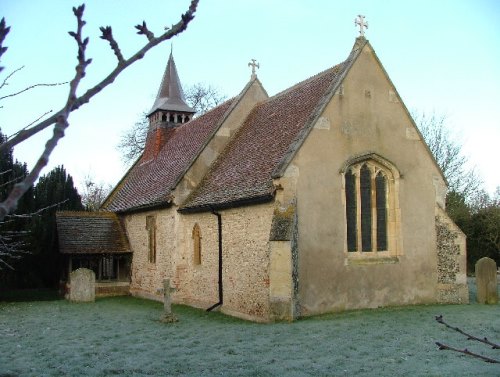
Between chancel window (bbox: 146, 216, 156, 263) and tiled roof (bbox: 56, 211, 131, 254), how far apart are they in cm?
182

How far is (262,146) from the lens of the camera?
1709cm

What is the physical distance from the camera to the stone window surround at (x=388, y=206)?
15.1 meters

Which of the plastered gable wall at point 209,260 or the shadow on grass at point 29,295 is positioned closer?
the plastered gable wall at point 209,260

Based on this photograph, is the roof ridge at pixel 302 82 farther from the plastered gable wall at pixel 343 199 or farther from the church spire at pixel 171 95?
the church spire at pixel 171 95

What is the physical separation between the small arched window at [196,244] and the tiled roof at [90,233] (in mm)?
5161

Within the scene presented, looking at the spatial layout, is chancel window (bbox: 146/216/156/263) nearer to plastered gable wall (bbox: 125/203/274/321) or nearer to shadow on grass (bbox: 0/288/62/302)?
plastered gable wall (bbox: 125/203/274/321)

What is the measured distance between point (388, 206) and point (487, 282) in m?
A: 3.86

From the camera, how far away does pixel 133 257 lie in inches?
878

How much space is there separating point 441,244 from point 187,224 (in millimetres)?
8254

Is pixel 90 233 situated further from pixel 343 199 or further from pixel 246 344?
pixel 246 344

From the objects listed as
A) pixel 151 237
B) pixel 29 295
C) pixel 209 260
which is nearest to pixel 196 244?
pixel 209 260

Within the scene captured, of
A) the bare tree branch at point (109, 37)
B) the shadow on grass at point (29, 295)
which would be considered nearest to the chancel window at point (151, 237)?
the shadow on grass at point (29, 295)

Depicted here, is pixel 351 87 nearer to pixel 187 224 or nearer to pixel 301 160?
pixel 301 160

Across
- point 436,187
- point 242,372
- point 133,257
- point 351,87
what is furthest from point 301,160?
point 133,257
